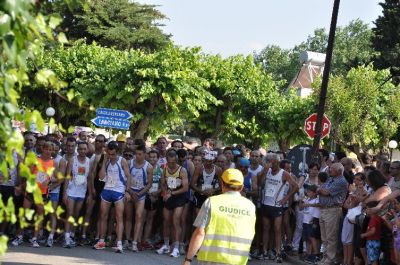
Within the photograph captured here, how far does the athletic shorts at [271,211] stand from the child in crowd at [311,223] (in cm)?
42

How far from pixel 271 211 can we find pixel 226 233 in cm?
792

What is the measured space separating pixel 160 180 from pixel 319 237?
3.15m

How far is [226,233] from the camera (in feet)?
22.5

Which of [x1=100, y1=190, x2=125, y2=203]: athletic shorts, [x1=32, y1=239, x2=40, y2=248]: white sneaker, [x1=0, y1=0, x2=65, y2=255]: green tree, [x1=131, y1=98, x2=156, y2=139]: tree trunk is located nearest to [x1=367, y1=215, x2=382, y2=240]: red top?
[x1=100, y1=190, x2=125, y2=203]: athletic shorts

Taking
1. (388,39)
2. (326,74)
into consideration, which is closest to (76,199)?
(326,74)

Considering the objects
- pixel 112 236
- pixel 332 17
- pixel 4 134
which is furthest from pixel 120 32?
pixel 4 134

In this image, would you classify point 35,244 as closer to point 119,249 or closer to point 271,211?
point 119,249

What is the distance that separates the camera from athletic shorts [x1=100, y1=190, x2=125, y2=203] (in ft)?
46.5

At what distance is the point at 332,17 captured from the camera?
18953 millimetres

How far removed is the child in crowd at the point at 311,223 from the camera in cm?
1421

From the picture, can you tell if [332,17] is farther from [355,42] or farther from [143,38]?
[355,42]

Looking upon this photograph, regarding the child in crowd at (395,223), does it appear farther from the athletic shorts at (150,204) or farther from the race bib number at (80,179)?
the race bib number at (80,179)

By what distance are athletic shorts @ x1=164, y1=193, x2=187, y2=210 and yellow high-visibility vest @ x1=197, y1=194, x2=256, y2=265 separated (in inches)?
303

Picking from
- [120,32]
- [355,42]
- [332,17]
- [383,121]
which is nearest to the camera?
[332,17]
